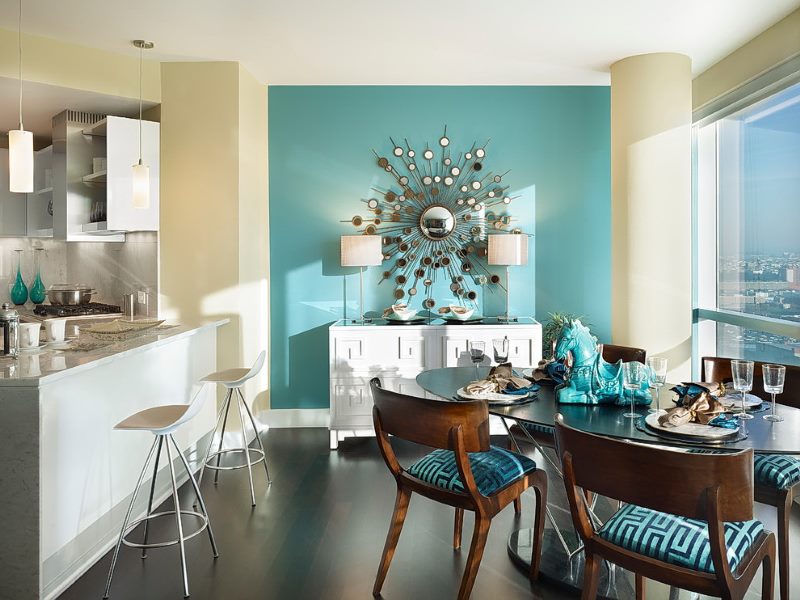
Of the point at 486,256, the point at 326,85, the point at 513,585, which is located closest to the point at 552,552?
the point at 513,585

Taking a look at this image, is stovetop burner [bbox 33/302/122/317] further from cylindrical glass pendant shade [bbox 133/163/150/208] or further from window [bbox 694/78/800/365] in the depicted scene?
window [bbox 694/78/800/365]

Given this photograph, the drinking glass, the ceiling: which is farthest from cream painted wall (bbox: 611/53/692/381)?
the drinking glass

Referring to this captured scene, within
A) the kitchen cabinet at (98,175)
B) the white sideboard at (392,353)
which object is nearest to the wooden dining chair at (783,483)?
the white sideboard at (392,353)

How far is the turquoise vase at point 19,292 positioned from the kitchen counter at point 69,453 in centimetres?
219

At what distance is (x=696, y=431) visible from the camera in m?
2.05

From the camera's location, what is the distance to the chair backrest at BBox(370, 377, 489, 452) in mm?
2268

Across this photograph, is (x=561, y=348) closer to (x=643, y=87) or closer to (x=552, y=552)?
(x=552, y=552)

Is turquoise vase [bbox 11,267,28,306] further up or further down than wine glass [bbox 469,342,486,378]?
further up

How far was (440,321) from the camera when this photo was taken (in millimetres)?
5094

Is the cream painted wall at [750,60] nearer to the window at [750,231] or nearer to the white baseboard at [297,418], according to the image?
the window at [750,231]

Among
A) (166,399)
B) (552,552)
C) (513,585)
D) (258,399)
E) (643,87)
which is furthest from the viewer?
(258,399)

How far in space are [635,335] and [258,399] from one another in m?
2.90

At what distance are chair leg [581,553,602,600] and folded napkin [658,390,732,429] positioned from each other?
49cm

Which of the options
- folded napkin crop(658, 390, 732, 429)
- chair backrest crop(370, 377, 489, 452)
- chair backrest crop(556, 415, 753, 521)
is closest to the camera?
chair backrest crop(556, 415, 753, 521)
